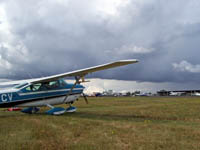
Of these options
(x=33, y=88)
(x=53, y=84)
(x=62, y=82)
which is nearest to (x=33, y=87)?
(x=33, y=88)

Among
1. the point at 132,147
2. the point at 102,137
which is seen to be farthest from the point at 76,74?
the point at 132,147

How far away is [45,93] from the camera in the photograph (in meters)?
13.0

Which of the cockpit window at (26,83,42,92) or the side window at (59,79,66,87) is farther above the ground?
the side window at (59,79,66,87)

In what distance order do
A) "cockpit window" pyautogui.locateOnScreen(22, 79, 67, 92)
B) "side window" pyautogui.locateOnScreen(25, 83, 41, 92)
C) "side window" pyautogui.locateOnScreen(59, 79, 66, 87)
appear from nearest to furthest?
1. "side window" pyautogui.locateOnScreen(25, 83, 41, 92)
2. "cockpit window" pyautogui.locateOnScreen(22, 79, 67, 92)
3. "side window" pyautogui.locateOnScreen(59, 79, 66, 87)

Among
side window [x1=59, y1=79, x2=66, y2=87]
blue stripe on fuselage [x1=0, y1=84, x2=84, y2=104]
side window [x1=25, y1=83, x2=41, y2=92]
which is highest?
side window [x1=59, y1=79, x2=66, y2=87]

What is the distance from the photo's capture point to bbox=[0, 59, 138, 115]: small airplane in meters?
11.5

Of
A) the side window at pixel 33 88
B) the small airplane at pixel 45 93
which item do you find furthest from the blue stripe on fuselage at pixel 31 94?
the side window at pixel 33 88

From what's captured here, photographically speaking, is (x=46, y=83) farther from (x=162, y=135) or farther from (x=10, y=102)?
(x=162, y=135)

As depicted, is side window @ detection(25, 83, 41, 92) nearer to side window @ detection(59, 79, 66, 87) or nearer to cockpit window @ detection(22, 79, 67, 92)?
cockpit window @ detection(22, 79, 67, 92)

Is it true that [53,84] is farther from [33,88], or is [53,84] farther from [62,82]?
[33,88]

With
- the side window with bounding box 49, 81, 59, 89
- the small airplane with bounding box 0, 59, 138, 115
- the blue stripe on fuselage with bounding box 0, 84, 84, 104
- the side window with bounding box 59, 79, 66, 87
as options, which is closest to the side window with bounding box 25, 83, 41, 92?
the small airplane with bounding box 0, 59, 138, 115

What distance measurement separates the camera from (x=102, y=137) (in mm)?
6012

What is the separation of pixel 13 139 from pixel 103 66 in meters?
5.72

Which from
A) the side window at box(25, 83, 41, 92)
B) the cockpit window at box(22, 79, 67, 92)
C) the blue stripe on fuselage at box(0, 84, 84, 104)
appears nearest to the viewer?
the blue stripe on fuselage at box(0, 84, 84, 104)
